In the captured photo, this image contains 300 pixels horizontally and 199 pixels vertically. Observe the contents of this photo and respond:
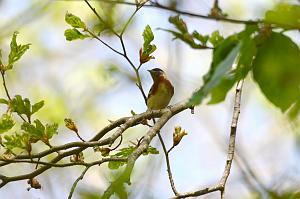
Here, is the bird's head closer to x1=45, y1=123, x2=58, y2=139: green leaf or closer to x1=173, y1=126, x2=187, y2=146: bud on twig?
x1=173, y1=126, x2=187, y2=146: bud on twig

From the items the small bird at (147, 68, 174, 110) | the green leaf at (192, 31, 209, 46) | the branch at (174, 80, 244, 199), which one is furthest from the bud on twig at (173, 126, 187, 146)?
the small bird at (147, 68, 174, 110)

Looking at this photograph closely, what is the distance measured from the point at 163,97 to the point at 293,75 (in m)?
2.60

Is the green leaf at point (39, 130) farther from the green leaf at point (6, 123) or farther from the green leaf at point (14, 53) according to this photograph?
the green leaf at point (14, 53)

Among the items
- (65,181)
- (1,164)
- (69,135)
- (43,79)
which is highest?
(43,79)

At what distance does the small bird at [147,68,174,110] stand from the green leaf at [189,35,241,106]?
88.3 inches

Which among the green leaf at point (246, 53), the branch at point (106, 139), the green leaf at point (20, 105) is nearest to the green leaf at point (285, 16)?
the green leaf at point (246, 53)

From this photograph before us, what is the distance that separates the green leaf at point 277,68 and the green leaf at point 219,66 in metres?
0.07

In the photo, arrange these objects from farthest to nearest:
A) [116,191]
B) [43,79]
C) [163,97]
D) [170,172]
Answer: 1. [43,79]
2. [163,97]
3. [170,172]
4. [116,191]

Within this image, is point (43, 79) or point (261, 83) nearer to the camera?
point (261, 83)

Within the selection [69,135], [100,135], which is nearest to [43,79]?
[69,135]

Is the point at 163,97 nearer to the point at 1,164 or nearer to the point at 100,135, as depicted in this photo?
the point at 100,135

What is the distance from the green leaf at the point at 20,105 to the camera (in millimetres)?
2029

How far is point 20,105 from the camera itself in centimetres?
204

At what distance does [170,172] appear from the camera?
2168mm
